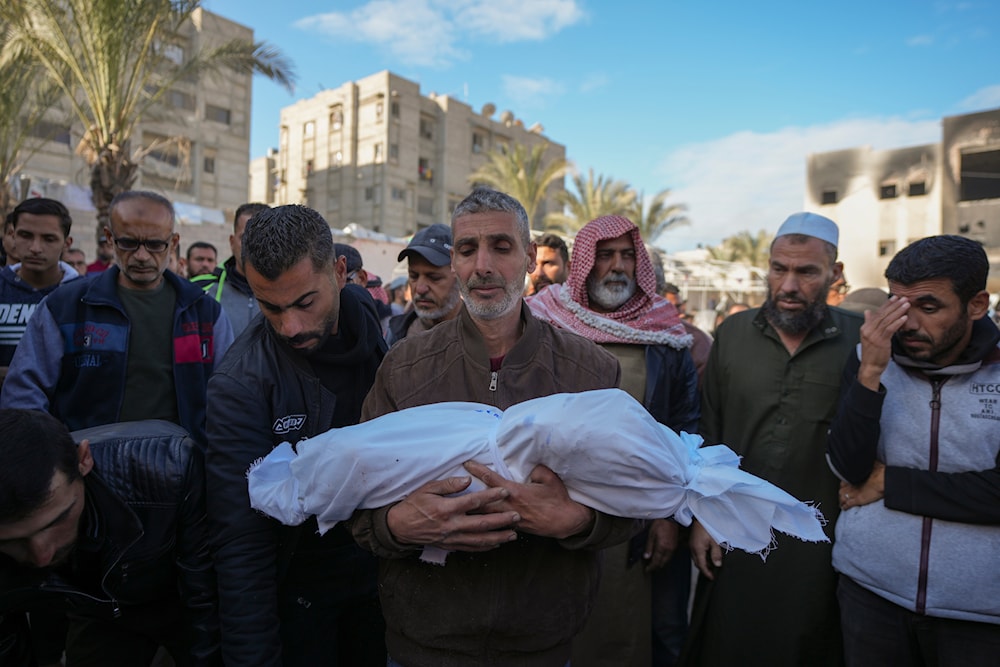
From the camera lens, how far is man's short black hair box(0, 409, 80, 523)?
165cm

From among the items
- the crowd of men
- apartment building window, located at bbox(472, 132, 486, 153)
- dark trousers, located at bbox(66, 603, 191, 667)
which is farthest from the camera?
apartment building window, located at bbox(472, 132, 486, 153)

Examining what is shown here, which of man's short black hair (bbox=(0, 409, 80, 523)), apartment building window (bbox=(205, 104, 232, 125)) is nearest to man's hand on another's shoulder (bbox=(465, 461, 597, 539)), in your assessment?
man's short black hair (bbox=(0, 409, 80, 523))

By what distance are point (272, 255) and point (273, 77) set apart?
10639 mm

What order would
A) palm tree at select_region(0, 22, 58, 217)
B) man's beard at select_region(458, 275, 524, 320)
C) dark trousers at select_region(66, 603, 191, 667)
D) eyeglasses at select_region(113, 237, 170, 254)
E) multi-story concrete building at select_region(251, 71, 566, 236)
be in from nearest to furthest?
man's beard at select_region(458, 275, 524, 320) → dark trousers at select_region(66, 603, 191, 667) → eyeglasses at select_region(113, 237, 170, 254) → palm tree at select_region(0, 22, 58, 217) → multi-story concrete building at select_region(251, 71, 566, 236)

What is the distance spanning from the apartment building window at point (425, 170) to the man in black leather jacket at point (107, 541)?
129ft

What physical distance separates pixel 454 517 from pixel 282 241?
106cm

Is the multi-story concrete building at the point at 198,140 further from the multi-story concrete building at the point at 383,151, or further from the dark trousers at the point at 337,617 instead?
the dark trousers at the point at 337,617

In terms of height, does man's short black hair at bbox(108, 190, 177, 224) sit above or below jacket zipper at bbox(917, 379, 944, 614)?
above

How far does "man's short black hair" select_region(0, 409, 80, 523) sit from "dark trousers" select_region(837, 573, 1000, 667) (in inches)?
115

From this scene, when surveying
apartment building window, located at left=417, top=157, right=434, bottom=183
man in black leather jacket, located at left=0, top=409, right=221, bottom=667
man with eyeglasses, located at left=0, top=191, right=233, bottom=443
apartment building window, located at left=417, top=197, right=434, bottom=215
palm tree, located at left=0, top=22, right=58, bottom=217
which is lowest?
man in black leather jacket, located at left=0, top=409, right=221, bottom=667

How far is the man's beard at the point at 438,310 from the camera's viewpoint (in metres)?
3.67

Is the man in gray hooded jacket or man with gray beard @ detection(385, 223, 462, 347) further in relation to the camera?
man with gray beard @ detection(385, 223, 462, 347)

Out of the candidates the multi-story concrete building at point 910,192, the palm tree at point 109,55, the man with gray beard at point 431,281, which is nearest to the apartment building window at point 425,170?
the multi-story concrete building at point 910,192

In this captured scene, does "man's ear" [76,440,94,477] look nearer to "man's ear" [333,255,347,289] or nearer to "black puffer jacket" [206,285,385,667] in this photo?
"black puffer jacket" [206,285,385,667]
